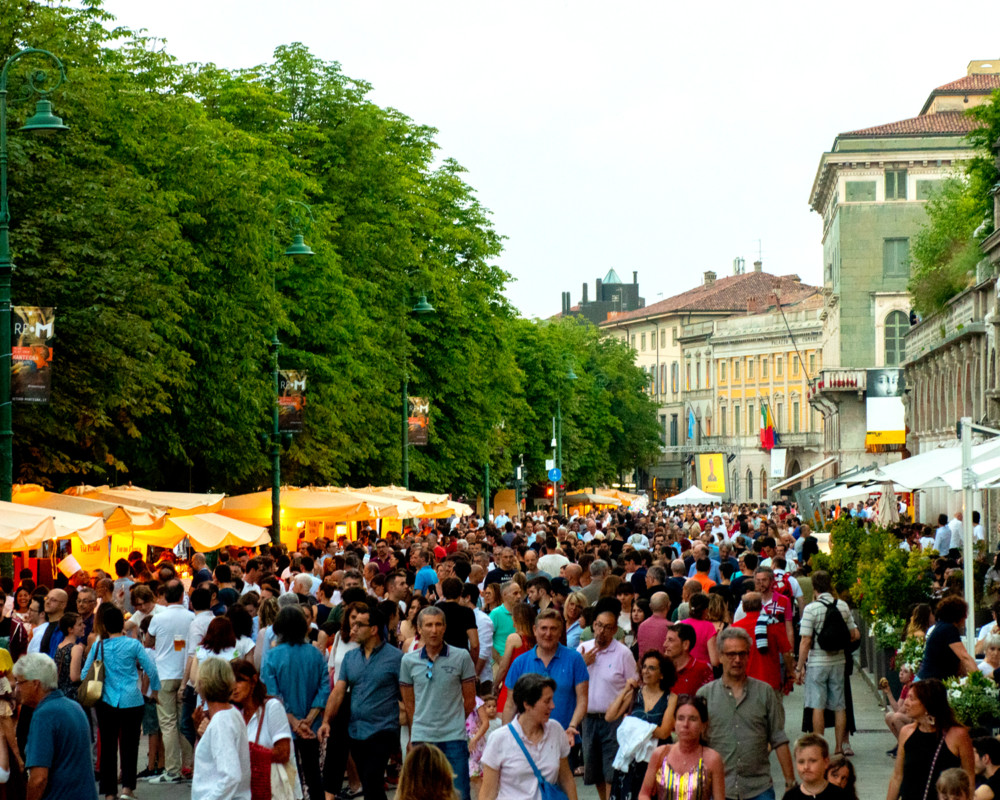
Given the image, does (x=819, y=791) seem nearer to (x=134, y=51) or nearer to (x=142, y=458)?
(x=142, y=458)

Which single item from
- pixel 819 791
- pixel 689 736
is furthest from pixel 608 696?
pixel 819 791

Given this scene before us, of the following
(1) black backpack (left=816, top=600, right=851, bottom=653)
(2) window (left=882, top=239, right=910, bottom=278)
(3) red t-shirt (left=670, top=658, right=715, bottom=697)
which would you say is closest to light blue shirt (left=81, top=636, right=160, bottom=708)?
(3) red t-shirt (left=670, top=658, right=715, bottom=697)

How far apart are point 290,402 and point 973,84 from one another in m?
68.4

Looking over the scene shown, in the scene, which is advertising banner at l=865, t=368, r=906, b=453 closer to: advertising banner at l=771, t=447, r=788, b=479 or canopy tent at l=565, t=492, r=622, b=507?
advertising banner at l=771, t=447, r=788, b=479

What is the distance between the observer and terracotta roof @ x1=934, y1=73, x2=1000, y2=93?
9081cm

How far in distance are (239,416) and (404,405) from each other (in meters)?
8.70

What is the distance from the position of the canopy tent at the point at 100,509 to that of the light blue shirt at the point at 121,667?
33.6ft

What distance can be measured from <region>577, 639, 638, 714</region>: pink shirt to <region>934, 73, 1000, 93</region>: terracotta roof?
8383 centimetres

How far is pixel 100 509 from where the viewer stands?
914 inches

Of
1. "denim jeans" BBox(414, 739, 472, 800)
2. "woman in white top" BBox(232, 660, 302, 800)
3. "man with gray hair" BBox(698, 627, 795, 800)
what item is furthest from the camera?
"denim jeans" BBox(414, 739, 472, 800)

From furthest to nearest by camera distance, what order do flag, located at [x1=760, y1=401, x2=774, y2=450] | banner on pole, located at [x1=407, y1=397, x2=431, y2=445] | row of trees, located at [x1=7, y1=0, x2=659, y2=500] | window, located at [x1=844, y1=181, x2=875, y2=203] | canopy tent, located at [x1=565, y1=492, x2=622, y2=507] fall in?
flag, located at [x1=760, y1=401, x2=774, y2=450], window, located at [x1=844, y1=181, x2=875, y2=203], canopy tent, located at [x1=565, y1=492, x2=622, y2=507], banner on pole, located at [x1=407, y1=397, x2=431, y2=445], row of trees, located at [x1=7, y1=0, x2=659, y2=500]

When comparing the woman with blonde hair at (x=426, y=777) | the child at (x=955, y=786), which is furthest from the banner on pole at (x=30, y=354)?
the child at (x=955, y=786)

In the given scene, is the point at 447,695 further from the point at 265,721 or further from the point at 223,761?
the point at 223,761

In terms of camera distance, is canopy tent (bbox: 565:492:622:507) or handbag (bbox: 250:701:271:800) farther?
canopy tent (bbox: 565:492:622:507)
